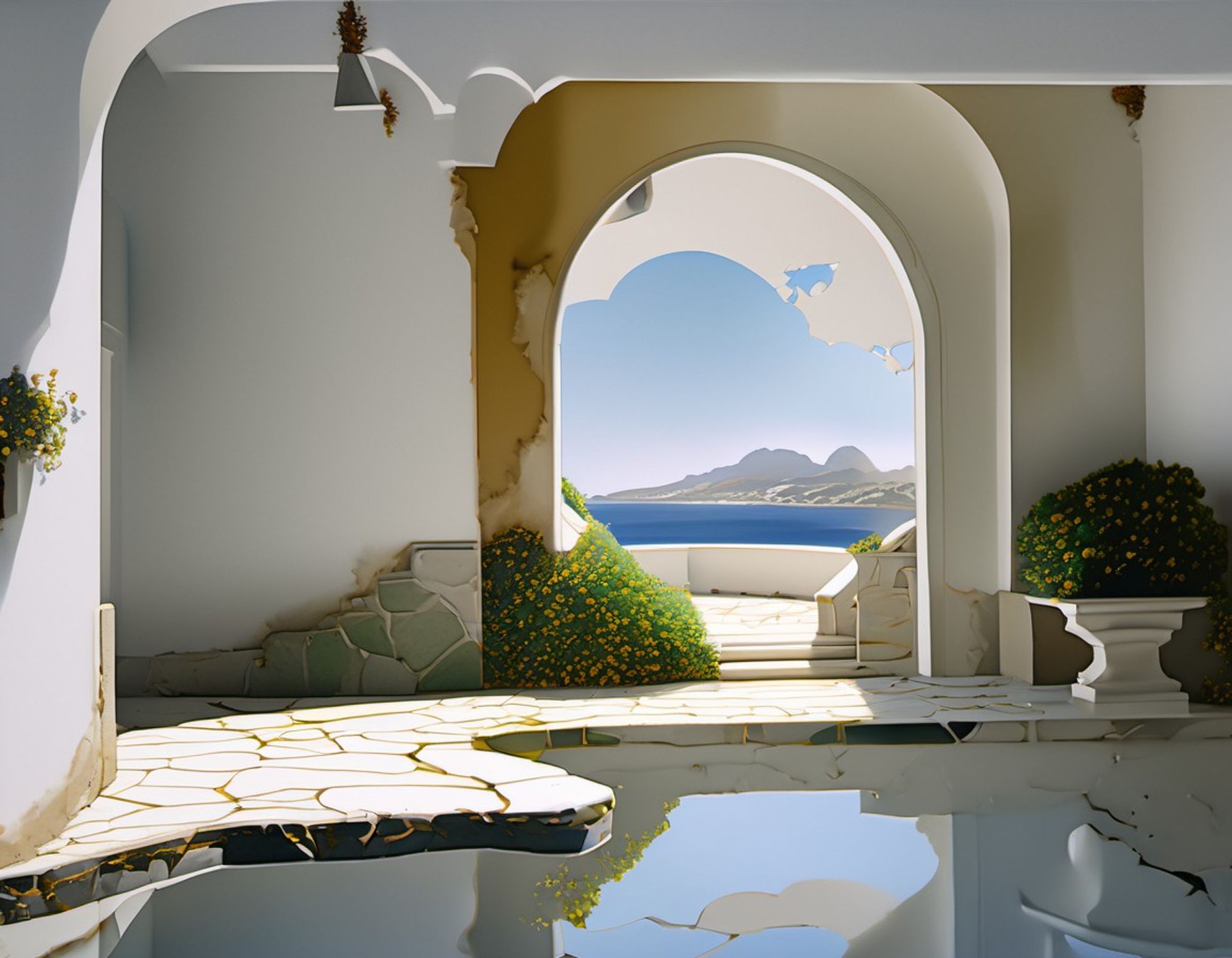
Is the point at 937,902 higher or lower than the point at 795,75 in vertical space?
lower

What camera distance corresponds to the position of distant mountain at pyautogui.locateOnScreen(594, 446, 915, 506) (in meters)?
30.8

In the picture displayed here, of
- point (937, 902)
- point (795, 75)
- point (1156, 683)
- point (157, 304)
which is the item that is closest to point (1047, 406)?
point (1156, 683)

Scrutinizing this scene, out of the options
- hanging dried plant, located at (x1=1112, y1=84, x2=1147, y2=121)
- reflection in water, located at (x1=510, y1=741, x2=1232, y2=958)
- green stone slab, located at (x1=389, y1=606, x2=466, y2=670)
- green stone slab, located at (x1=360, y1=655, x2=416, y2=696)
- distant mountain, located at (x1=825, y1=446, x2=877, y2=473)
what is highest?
hanging dried plant, located at (x1=1112, y1=84, x2=1147, y2=121)

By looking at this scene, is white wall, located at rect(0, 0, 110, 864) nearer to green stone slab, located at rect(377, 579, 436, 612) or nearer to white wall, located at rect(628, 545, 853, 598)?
green stone slab, located at rect(377, 579, 436, 612)

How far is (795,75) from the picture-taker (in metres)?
4.54

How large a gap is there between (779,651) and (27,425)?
510cm

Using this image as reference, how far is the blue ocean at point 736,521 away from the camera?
101 feet

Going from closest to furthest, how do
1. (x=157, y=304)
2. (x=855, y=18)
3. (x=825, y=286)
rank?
(x=855, y=18) → (x=157, y=304) → (x=825, y=286)

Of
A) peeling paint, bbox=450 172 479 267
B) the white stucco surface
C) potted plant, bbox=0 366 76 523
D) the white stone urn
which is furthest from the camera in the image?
peeling paint, bbox=450 172 479 267

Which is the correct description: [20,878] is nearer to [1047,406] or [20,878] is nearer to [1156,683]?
[1156,683]

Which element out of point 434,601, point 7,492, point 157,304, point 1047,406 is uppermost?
point 157,304

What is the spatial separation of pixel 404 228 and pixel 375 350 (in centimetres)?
80

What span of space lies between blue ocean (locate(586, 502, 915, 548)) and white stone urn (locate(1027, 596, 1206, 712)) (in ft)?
79.5

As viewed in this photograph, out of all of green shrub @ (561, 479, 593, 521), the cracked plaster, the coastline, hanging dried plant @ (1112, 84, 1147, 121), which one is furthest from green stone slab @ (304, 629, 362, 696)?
the coastline
